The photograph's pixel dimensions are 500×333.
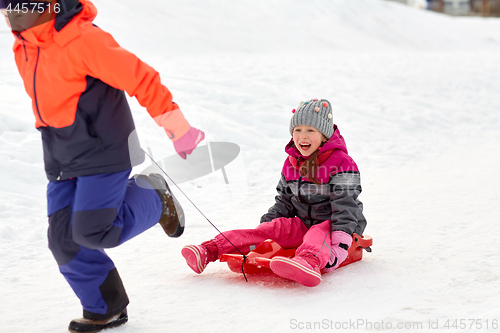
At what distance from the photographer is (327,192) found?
2600mm

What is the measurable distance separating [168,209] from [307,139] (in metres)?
0.88

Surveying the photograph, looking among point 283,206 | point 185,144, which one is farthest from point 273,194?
point 185,144

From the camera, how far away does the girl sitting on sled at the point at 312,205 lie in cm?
245

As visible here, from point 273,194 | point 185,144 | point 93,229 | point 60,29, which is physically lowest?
point 273,194

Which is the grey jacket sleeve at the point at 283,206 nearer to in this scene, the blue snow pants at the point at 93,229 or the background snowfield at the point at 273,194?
the background snowfield at the point at 273,194

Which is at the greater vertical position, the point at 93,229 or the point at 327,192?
the point at 93,229

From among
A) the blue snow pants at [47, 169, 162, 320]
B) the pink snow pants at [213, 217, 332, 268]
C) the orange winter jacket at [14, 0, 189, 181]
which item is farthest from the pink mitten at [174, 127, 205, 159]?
the pink snow pants at [213, 217, 332, 268]

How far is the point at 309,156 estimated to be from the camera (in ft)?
8.79

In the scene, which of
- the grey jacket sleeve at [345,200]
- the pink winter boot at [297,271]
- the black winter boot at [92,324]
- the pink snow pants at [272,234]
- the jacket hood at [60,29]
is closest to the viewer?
the jacket hood at [60,29]

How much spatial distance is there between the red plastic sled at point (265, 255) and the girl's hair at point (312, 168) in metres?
0.34

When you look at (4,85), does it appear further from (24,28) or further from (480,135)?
(480,135)

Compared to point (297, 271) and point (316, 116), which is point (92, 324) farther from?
point (316, 116)

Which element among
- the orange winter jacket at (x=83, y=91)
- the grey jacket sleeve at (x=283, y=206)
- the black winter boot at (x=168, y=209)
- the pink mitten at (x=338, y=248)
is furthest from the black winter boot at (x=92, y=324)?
the grey jacket sleeve at (x=283, y=206)

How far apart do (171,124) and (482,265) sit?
157cm
